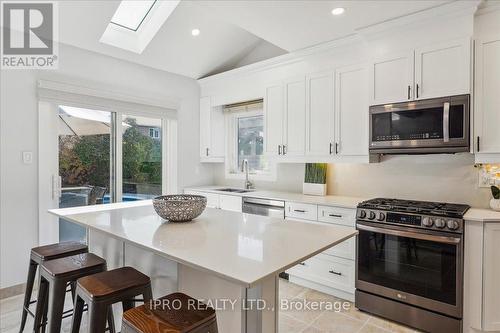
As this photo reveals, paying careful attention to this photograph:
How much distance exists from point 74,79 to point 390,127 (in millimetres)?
3197

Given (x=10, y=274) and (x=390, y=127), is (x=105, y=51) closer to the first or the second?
(x=10, y=274)

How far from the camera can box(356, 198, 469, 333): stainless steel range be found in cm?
217

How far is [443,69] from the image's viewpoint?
7.76ft

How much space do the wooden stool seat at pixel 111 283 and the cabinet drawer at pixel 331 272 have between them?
1.83m

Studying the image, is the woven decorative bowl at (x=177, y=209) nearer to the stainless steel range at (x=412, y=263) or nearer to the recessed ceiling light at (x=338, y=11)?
the stainless steel range at (x=412, y=263)

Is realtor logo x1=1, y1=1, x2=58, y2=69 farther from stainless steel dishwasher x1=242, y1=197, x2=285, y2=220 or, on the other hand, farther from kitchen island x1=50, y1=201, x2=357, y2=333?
stainless steel dishwasher x1=242, y1=197, x2=285, y2=220

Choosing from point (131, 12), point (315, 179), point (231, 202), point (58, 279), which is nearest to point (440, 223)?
point (315, 179)

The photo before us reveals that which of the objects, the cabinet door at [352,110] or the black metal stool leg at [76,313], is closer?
the black metal stool leg at [76,313]

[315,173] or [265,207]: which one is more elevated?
[315,173]

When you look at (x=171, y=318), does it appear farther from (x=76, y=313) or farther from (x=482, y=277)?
(x=482, y=277)

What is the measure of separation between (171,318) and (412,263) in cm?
197

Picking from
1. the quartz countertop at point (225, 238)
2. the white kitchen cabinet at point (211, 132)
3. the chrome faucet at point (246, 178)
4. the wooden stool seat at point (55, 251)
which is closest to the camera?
the quartz countertop at point (225, 238)

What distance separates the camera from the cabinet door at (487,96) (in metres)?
2.22

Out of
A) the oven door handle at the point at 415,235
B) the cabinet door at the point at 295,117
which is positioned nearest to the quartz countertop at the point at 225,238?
the oven door handle at the point at 415,235
